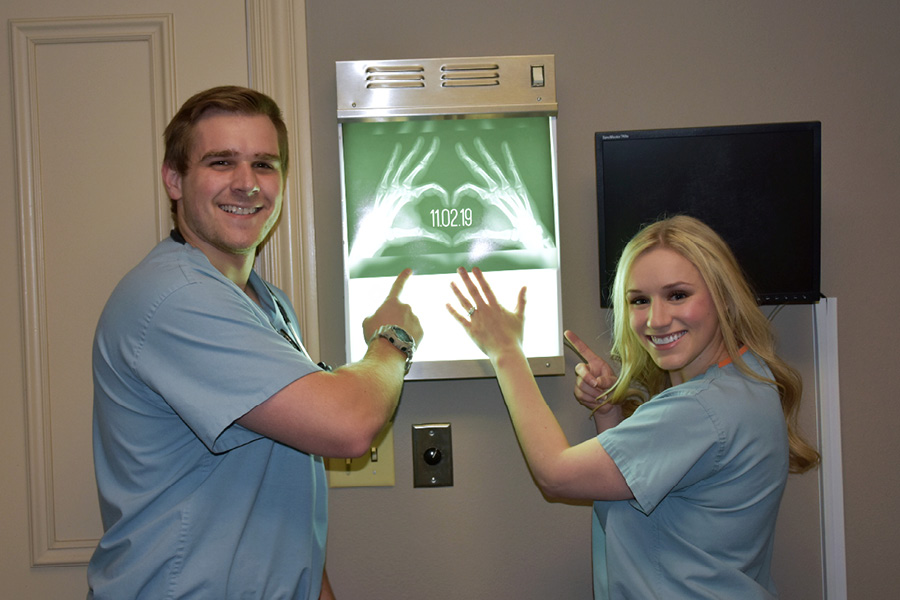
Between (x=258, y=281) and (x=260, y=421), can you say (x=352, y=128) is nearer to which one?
(x=258, y=281)

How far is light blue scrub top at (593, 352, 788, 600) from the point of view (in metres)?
1.23

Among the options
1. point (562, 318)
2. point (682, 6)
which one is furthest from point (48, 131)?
point (682, 6)

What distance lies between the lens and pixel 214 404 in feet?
Answer: 3.63

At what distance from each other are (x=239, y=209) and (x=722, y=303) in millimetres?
855

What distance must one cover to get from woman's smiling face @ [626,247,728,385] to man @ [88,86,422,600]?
466 millimetres

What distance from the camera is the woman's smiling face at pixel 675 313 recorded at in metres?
1.32

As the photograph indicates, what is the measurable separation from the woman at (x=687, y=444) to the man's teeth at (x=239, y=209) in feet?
1.95

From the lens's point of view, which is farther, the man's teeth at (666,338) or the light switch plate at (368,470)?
the light switch plate at (368,470)

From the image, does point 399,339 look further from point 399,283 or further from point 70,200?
point 70,200

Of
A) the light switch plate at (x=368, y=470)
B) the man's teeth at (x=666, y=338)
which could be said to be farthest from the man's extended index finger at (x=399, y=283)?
the man's teeth at (x=666, y=338)

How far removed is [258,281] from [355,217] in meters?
0.27

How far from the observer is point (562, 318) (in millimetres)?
1628

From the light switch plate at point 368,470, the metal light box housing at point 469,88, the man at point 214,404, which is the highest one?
the metal light box housing at point 469,88

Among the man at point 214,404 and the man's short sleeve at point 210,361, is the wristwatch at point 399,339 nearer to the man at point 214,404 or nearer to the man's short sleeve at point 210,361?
the man at point 214,404
